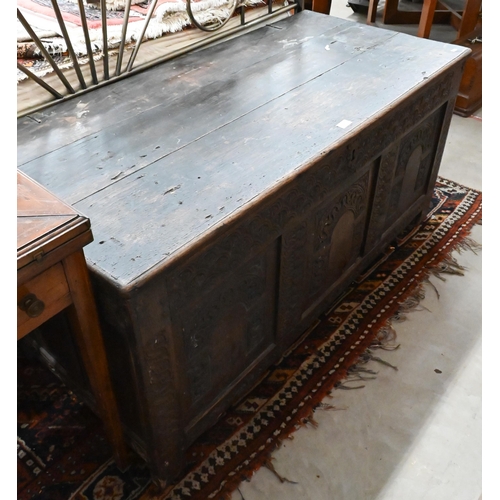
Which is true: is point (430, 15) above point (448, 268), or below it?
above

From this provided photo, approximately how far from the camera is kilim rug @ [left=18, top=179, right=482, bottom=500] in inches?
47.7

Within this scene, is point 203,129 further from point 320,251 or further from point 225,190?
point 320,251

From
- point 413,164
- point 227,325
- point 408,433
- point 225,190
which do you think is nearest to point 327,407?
point 408,433

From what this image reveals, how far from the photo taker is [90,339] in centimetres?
91

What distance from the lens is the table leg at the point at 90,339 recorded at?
802 mm

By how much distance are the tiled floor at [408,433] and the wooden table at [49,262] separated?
2.14 ft

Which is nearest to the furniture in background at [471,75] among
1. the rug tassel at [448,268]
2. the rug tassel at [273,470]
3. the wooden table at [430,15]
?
the wooden table at [430,15]

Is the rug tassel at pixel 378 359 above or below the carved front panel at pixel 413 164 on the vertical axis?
below

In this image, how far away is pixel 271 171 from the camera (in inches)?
42.4

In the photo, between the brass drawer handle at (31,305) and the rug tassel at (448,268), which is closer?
the brass drawer handle at (31,305)

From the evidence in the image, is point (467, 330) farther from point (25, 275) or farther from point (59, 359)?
point (25, 275)

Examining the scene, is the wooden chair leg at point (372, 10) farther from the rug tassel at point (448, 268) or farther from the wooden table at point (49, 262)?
the wooden table at point (49, 262)

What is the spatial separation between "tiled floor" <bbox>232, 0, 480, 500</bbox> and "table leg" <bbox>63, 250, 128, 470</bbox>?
36 centimetres

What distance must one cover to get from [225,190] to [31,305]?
43 centimetres
